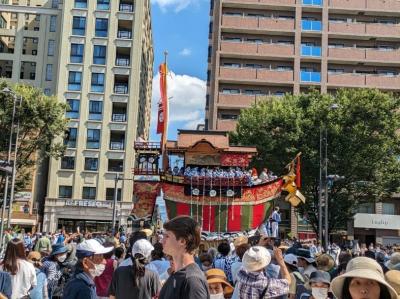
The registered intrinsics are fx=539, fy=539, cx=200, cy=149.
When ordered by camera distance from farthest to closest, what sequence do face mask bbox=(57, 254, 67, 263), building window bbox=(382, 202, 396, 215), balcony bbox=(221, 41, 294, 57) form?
balcony bbox=(221, 41, 294, 57), building window bbox=(382, 202, 396, 215), face mask bbox=(57, 254, 67, 263)

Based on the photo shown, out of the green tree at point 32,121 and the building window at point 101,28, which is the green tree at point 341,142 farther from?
the building window at point 101,28

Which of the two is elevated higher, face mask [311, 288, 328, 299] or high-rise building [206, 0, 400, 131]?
high-rise building [206, 0, 400, 131]

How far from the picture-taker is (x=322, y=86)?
2153 inches

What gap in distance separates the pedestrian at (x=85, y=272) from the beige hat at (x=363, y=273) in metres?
2.56

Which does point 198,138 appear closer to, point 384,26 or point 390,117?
point 390,117

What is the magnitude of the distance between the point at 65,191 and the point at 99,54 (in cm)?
1388

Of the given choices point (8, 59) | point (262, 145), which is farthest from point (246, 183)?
point (8, 59)

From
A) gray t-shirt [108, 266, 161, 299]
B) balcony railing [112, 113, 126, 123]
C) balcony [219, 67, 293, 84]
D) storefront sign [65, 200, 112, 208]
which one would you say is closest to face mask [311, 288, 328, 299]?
gray t-shirt [108, 266, 161, 299]

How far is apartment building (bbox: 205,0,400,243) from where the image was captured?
54156mm

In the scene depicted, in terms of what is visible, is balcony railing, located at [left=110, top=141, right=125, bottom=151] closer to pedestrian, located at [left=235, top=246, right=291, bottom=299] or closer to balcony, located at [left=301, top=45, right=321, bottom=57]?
balcony, located at [left=301, top=45, right=321, bottom=57]

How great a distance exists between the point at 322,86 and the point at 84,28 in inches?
967

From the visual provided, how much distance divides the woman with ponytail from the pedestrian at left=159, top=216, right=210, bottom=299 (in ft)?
6.60

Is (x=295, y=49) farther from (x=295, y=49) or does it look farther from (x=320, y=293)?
(x=320, y=293)

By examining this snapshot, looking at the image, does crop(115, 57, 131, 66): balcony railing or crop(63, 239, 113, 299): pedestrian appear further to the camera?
crop(115, 57, 131, 66): balcony railing
